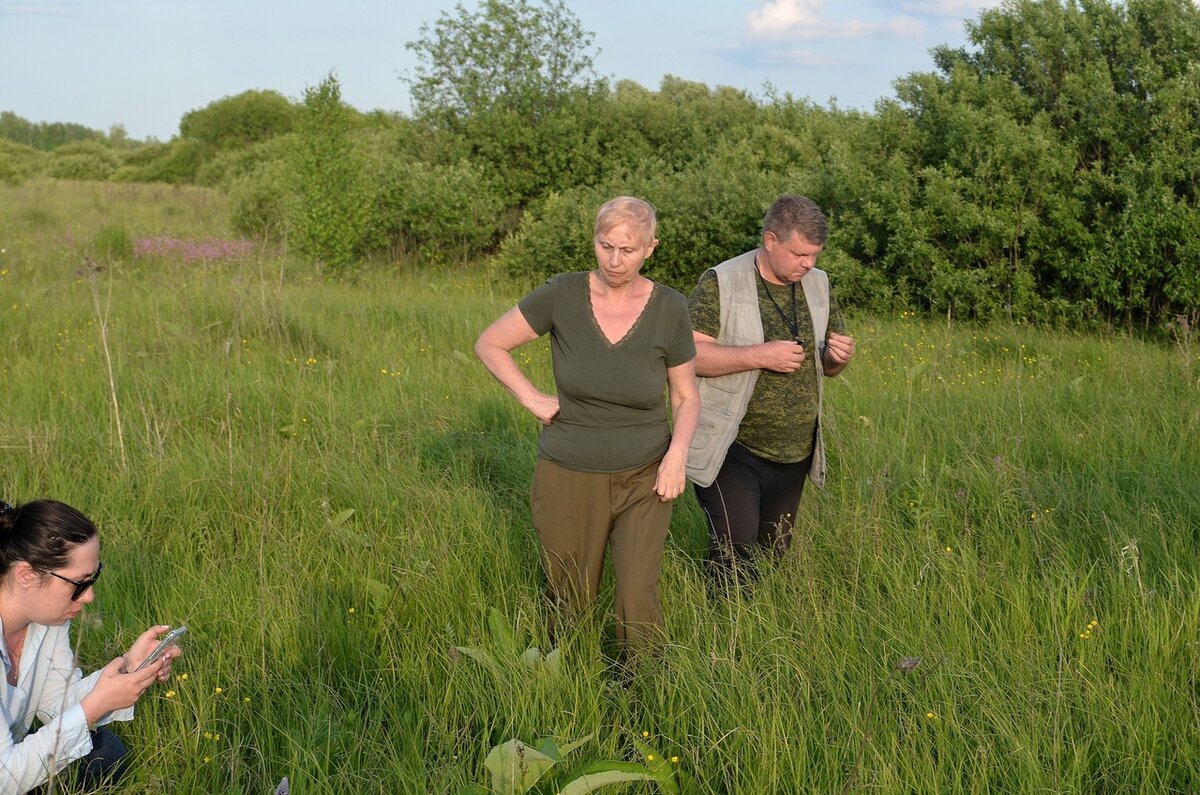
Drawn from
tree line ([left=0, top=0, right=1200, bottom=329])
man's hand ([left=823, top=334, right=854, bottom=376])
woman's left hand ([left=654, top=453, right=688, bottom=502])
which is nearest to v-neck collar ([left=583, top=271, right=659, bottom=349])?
woman's left hand ([left=654, top=453, right=688, bottom=502])

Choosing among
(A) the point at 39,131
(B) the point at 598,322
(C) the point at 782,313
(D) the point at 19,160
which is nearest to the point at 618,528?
(B) the point at 598,322

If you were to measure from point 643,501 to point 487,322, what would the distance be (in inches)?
255

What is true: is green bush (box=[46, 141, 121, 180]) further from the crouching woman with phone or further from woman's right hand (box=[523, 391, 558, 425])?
the crouching woman with phone

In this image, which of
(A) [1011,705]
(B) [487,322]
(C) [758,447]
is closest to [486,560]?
(C) [758,447]

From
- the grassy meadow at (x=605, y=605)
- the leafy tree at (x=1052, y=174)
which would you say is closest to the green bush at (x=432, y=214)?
the leafy tree at (x=1052, y=174)

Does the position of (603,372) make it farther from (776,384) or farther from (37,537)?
(37,537)

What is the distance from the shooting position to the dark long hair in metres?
2.78

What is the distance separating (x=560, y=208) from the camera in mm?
14648

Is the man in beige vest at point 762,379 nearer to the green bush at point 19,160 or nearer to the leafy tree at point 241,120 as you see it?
the green bush at point 19,160

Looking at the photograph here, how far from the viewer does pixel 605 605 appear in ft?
13.8

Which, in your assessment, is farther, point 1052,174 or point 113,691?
point 1052,174

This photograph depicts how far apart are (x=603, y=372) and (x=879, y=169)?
8648 mm

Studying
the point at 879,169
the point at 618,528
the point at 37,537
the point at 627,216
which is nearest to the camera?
the point at 37,537

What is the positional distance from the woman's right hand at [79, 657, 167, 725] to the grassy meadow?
15.2 inches
